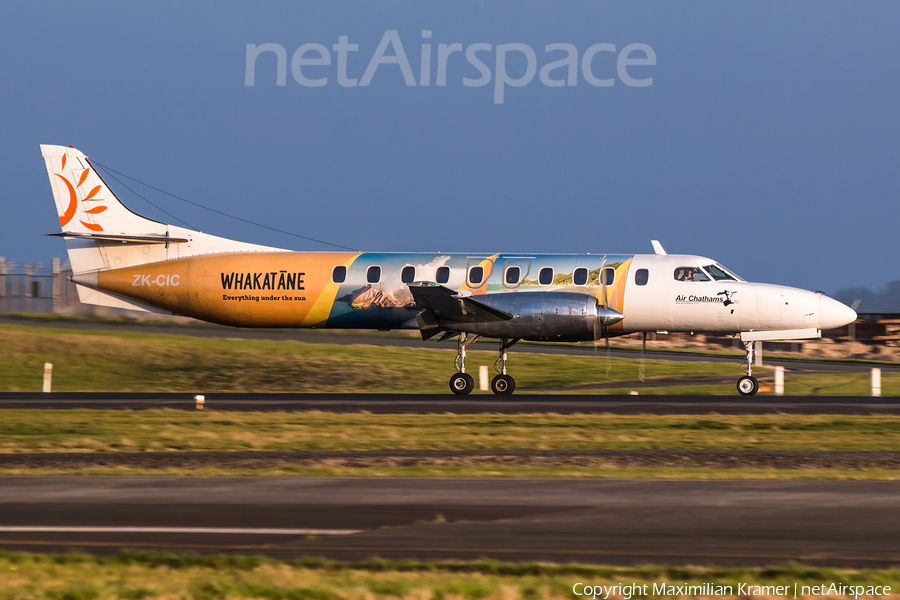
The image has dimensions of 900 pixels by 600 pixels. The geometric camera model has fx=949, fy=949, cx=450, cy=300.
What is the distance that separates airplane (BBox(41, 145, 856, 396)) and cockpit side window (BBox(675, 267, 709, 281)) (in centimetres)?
4

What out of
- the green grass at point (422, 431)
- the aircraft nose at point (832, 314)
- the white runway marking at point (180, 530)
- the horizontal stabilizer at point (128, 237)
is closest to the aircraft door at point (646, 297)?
the aircraft nose at point (832, 314)

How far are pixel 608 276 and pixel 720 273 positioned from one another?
9.87ft

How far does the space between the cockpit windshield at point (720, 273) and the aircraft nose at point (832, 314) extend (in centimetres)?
221

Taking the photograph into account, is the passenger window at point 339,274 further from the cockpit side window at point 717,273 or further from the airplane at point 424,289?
the cockpit side window at point 717,273

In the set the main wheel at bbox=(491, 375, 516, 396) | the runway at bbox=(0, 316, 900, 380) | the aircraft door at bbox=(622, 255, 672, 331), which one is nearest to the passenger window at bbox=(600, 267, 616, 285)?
the aircraft door at bbox=(622, 255, 672, 331)

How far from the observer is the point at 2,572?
716 cm

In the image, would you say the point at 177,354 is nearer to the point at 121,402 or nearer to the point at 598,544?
the point at 121,402

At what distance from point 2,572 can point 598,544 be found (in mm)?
4737

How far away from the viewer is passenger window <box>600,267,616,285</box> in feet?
81.9

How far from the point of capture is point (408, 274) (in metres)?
25.7

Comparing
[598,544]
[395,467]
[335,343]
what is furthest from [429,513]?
[335,343]

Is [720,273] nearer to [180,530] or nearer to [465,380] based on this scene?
[465,380]

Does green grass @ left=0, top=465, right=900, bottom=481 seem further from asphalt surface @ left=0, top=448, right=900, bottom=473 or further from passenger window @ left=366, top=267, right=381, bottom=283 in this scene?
passenger window @ left=366, top=267, right=381, bottom=283

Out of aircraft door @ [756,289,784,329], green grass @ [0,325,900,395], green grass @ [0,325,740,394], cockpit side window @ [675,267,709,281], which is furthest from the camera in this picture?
green grass @ [0,325,740,394]
